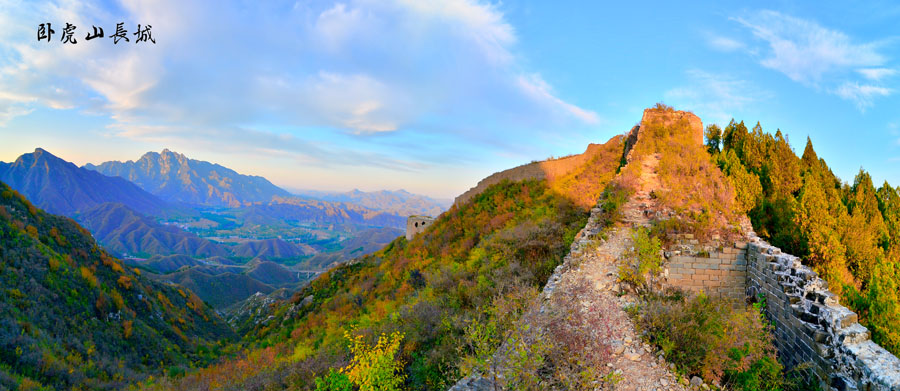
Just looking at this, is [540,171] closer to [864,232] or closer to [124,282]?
[864,232]

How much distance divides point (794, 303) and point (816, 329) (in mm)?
959

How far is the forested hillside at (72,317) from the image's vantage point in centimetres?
1147

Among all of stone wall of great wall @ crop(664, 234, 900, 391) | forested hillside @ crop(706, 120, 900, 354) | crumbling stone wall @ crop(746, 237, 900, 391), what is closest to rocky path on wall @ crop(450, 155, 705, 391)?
stone wall of great wall @ crop(664, 234, 900, 391)

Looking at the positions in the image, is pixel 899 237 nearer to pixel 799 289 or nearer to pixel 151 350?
pixel 799 289

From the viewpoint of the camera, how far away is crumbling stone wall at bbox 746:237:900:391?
479 cm

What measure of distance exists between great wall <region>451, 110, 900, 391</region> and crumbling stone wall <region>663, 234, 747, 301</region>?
19 millimetres

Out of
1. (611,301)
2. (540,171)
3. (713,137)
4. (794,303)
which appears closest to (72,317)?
(611,301)

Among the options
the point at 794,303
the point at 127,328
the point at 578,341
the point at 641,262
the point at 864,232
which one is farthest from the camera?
the point at 127,328

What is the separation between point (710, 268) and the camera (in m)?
8.46

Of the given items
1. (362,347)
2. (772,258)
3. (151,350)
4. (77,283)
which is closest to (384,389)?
(362,347)

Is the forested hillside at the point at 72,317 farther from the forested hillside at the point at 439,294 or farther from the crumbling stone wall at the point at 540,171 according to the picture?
the crumbling stone wall at the point at 540,171

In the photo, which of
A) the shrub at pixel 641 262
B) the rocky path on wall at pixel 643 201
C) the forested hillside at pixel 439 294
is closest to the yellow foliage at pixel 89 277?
the forested hillside at pixel 439 294

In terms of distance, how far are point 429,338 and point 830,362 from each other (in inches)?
260

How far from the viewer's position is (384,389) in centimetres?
580
